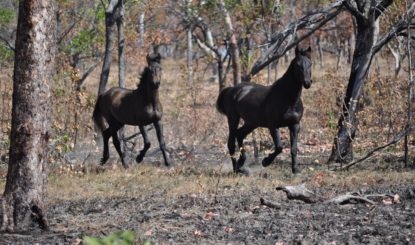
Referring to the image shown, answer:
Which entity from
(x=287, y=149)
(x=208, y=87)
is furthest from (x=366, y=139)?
(x=208, y=87)

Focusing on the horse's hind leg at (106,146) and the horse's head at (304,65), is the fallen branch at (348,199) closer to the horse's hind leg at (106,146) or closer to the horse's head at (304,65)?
the horse's head at (304,65)

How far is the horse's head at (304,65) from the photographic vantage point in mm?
12375

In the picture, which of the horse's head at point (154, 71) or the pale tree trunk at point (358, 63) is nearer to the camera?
the pale tree trunk at point (358, 63)

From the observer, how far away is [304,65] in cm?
1252

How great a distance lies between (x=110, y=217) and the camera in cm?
902

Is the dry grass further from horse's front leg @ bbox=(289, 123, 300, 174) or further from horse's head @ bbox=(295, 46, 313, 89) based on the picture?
horse's head @ bbox=(295, 46, 313, 89)

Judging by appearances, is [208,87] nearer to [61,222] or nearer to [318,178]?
[318,178]

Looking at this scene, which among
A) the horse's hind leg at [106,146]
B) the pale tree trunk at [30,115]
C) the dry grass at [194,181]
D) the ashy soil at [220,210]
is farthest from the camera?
the horse's hind leg at [106,146]

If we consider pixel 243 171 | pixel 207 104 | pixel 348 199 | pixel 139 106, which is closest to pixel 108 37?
pixel 139 106

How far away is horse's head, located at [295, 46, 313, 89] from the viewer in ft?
40.6

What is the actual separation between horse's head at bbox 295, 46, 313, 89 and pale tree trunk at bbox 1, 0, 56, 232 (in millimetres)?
5405

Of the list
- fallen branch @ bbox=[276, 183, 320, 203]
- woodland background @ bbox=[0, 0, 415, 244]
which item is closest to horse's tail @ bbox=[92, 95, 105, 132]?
woodland background @ bbox=[0, 0, 415, 244]

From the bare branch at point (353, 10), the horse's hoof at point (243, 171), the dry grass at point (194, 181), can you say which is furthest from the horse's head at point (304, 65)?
the horse's hoof at point (243, 171)

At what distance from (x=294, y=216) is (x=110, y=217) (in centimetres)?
219
